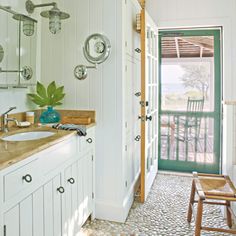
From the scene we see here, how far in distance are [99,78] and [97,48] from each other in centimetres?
27

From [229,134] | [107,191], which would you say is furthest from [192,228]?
[229,134]

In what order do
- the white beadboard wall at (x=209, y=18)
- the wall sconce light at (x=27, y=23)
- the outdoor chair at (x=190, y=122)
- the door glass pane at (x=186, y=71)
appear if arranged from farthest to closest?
the outdoor chair at (x=190, y=122)
the door glass pane at (x=186, y=71)
the white beadboard wall at (x=209, y=18)
the wall sconce light at (x=27, y=23)

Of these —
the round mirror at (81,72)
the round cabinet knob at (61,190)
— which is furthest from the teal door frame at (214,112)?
the round cabinet knob at (61,190)

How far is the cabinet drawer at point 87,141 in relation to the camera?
2177 mm

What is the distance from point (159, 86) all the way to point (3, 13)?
2442mm

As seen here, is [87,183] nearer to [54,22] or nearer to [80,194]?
[80,194]

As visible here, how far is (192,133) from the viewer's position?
157 inches

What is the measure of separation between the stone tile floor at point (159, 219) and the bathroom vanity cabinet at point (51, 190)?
0.65 ft

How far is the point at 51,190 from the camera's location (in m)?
1.69

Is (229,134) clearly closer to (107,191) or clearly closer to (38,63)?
(107,191)

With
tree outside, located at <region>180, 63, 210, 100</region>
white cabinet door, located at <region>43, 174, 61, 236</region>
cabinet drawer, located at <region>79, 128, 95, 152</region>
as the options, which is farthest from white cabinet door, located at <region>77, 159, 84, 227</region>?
tree outside, located at <region>180, 63, 210, 100</region>

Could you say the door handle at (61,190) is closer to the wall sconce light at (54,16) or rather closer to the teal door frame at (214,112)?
the wall sconce light at (54,16)

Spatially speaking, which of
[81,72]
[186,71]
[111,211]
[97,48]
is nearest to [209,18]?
[186,71]

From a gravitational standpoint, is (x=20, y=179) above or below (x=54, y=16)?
below
